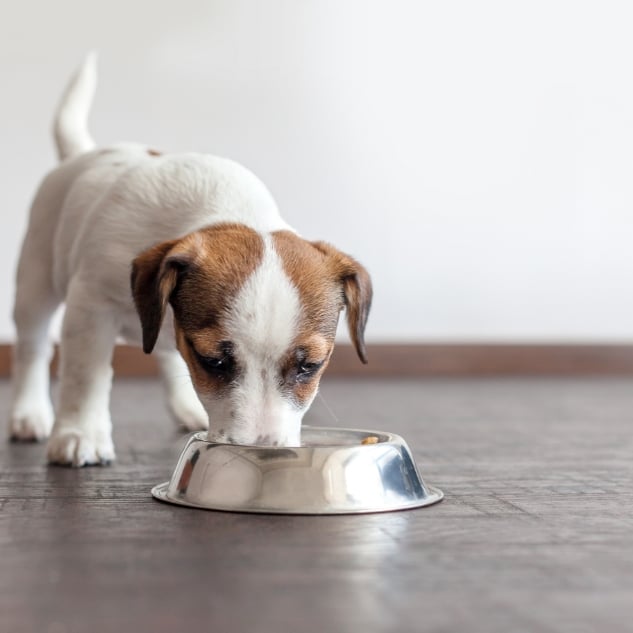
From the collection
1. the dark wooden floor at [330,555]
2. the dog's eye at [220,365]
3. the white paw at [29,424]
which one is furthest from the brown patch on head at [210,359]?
the white paw at [29,424]

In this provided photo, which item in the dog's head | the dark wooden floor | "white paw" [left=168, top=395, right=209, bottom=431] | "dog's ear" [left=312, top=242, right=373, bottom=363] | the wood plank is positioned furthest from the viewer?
the wood plank

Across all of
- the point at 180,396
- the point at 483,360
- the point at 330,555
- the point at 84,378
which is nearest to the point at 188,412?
the point at 180,396

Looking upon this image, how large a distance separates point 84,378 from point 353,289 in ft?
2.43

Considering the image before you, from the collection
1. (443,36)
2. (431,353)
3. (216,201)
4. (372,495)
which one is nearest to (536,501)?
(372,495)

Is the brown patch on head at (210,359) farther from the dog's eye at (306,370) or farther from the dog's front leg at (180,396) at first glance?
the dog's front leg at (180,396)

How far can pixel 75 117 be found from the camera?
409cm

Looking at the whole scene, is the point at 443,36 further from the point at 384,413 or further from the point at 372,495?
the point at 372,495

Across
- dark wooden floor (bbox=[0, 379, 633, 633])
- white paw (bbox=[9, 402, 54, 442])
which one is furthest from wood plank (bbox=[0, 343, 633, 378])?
dark wooden floor (bbox=[0, 379, 633, 633])

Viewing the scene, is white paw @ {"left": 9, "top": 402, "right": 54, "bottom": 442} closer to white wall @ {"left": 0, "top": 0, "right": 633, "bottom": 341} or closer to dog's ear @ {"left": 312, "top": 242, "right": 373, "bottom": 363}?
Result: dog's ear @ {"left": 312, "top": 242, "right": 373, "bottom": 363}

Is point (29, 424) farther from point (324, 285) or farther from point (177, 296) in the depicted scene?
point (324, 285)

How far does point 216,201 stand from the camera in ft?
9.55

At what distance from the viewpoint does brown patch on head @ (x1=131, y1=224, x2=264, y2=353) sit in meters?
2.52

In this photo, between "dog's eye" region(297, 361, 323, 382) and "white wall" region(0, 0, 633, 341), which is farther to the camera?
"white wall" region(0, 0, 633, 341)

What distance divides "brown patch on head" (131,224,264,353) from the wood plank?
154 inches
